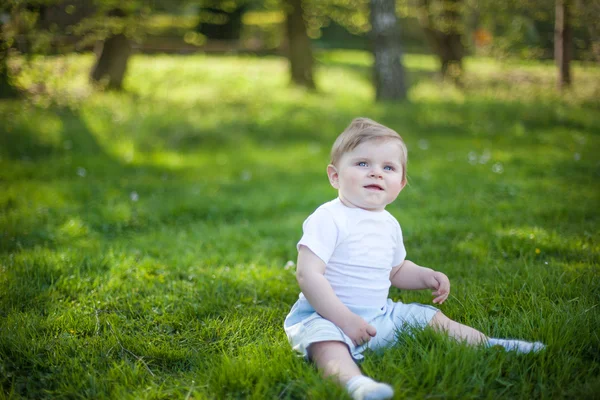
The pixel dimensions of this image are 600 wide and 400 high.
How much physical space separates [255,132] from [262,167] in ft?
7.13

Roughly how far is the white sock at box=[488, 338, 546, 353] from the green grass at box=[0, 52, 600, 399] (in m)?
0.05

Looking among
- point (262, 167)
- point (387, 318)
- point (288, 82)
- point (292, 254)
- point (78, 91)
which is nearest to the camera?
point (387, 318)

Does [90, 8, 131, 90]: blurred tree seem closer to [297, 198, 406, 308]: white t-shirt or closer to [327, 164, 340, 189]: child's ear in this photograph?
[327, 164, 340, 189]: child's ear

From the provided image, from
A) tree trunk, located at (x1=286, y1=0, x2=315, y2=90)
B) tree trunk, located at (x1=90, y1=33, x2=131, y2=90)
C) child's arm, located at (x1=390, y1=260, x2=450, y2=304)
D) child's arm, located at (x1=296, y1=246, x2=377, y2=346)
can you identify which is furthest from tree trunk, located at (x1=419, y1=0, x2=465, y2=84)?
child's arm, located at (x1=296, y1=246, x2=377, y2=346)

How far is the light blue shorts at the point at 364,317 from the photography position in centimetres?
234

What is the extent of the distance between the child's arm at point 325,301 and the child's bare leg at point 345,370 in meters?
0.09

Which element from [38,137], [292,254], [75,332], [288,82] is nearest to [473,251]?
[292,254]

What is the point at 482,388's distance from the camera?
7.02ft

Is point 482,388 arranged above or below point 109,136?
below

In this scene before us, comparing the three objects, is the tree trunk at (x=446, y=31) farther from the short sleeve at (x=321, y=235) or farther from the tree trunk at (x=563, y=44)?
the short sleeve at (x=321, y=235)

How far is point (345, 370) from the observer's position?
2189 millimetres

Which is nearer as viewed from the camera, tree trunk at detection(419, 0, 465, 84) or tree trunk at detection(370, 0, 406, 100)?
tree trunk at detection(370, 0, 406, 100)

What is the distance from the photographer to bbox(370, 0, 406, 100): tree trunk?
35.5ft

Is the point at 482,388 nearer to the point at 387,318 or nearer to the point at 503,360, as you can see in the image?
the point at 503,360
